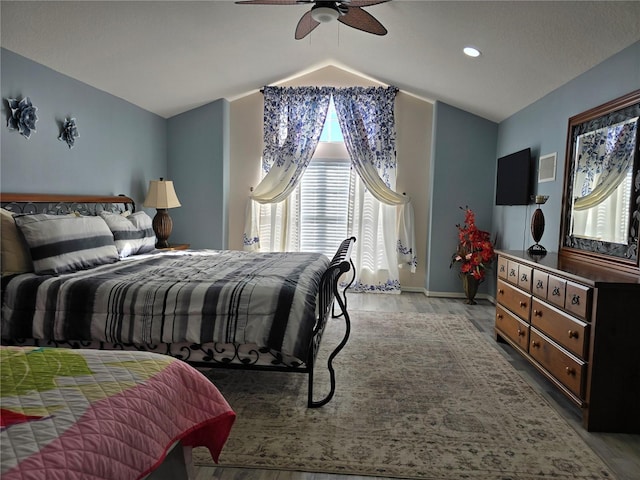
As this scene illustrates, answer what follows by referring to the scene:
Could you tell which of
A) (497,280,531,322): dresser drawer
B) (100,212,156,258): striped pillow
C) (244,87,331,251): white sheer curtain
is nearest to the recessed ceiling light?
(497,280,531,322): dresser drawer

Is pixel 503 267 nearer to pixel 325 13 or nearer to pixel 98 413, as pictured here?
pixel 325 13

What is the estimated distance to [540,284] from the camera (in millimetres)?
3006

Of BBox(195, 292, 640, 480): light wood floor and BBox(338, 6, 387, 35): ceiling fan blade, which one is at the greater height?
BBox(338, 6, 387, 35): ceiling fan blade

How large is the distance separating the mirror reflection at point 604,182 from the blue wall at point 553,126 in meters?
0.26

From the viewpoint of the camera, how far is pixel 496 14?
3.14m

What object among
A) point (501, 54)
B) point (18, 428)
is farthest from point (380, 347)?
point (18, 428)

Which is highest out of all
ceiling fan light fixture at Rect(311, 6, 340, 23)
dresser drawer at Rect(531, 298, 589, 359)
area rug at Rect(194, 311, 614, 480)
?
ceiling fan light fixture at Rect(311, 6, 340, 23)

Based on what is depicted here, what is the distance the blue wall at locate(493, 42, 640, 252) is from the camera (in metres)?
2.96

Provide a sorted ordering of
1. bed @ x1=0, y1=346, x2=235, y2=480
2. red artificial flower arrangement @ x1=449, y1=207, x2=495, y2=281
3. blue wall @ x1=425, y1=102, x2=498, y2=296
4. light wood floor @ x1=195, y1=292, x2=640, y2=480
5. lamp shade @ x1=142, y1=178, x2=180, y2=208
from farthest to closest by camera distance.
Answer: blue wall @ x1=425, y1=102, x2=498, y2=296
red artificial flower arrangement @ x1=449, y1=207, x2=495, y2=281
lamp shade @ x1=142, y1=178, x2=180, y2=208
light wood floor @ x1=195, y1=292, x2=640, y2=480
bed @ x1=0, y1=346, x2=235, y2=480

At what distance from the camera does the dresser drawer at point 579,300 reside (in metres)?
2.38

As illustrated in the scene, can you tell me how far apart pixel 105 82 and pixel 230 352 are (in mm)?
3143

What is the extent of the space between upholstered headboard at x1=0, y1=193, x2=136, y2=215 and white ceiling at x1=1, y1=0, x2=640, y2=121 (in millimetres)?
1068

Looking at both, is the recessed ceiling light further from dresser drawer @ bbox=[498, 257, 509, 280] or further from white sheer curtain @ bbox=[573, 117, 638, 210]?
dresser drawer @ bbox=[498, 257, 509, 280]

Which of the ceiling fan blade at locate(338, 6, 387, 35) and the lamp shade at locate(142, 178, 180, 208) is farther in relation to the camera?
the lamp shade at locate(142, 178, 180, 208)
